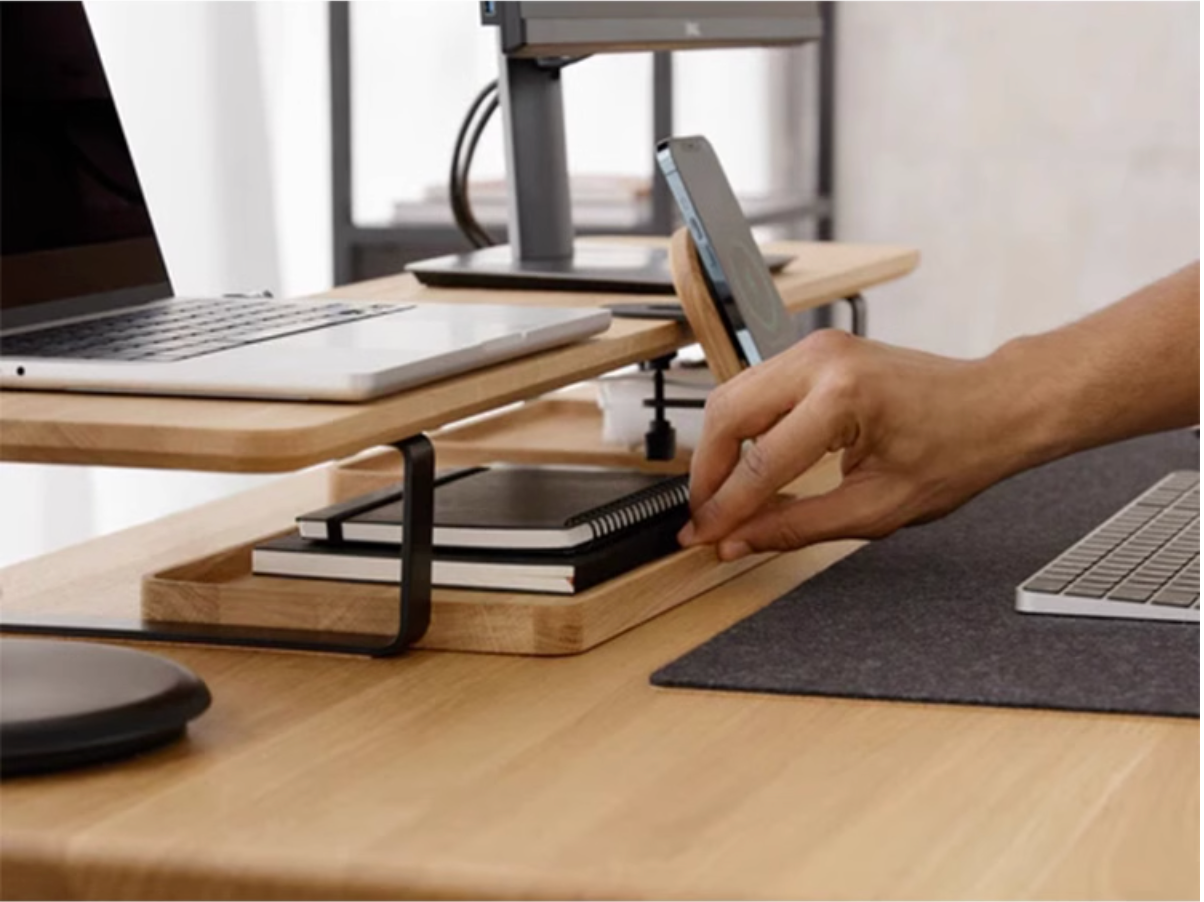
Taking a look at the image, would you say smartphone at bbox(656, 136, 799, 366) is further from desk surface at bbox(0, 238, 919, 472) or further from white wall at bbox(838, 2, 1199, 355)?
white wall at bbox(838, 2, 1199, 355)

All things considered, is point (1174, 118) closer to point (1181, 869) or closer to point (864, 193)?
point (864, 193)

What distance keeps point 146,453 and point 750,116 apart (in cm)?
264

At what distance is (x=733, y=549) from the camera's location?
133cm

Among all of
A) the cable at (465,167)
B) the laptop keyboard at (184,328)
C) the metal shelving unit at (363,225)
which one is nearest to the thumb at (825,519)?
the laptop keyboard at (184,328)

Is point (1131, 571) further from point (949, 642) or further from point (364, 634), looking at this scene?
point (364, 634)

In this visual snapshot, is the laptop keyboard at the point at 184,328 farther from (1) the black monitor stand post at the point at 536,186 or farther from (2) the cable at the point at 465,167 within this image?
Result: (2) the cable at the point at 465,167

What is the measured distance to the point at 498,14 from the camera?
5.84 ft

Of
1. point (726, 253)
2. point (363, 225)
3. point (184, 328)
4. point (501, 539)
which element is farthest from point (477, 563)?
point (363, 225)

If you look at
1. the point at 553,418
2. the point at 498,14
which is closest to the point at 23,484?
the point at 553,418

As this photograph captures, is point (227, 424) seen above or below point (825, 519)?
above

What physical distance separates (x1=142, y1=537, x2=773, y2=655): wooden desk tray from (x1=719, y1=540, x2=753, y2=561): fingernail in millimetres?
40

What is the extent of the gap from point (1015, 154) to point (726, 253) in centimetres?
236

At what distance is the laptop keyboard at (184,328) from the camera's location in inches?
47.7

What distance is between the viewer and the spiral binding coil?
1.26 metres
